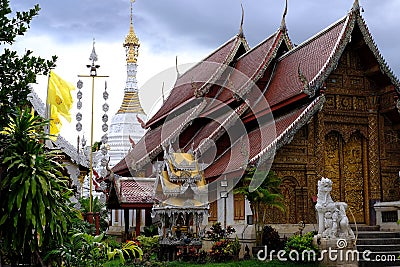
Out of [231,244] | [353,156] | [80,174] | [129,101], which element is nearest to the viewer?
[231,244]

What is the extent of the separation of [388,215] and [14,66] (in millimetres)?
10057

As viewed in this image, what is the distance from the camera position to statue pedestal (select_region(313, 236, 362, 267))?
12.2 metres

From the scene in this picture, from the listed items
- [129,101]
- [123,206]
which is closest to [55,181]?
[123,206]

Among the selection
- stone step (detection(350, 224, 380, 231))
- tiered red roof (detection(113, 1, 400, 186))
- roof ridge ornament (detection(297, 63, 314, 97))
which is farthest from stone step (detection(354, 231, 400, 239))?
roof ridge ornament (detection(297, 63, 314, 97))

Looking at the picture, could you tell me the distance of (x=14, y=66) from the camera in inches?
377

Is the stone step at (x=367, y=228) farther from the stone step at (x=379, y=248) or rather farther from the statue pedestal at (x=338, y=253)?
the statue pedestal at (x=338, y=253)

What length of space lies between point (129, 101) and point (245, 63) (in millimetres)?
16633

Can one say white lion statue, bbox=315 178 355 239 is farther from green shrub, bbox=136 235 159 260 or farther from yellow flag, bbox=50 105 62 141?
yellow flag, bbox=50 105 62 141

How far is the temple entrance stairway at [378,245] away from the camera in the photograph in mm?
12930

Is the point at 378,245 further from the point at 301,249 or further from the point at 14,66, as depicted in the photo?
the point at 14,66

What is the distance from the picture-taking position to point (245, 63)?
67.5 feet

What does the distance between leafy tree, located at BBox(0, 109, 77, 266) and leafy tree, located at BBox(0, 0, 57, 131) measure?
0.24m

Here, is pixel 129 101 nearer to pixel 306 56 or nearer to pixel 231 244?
pixel 306 56
